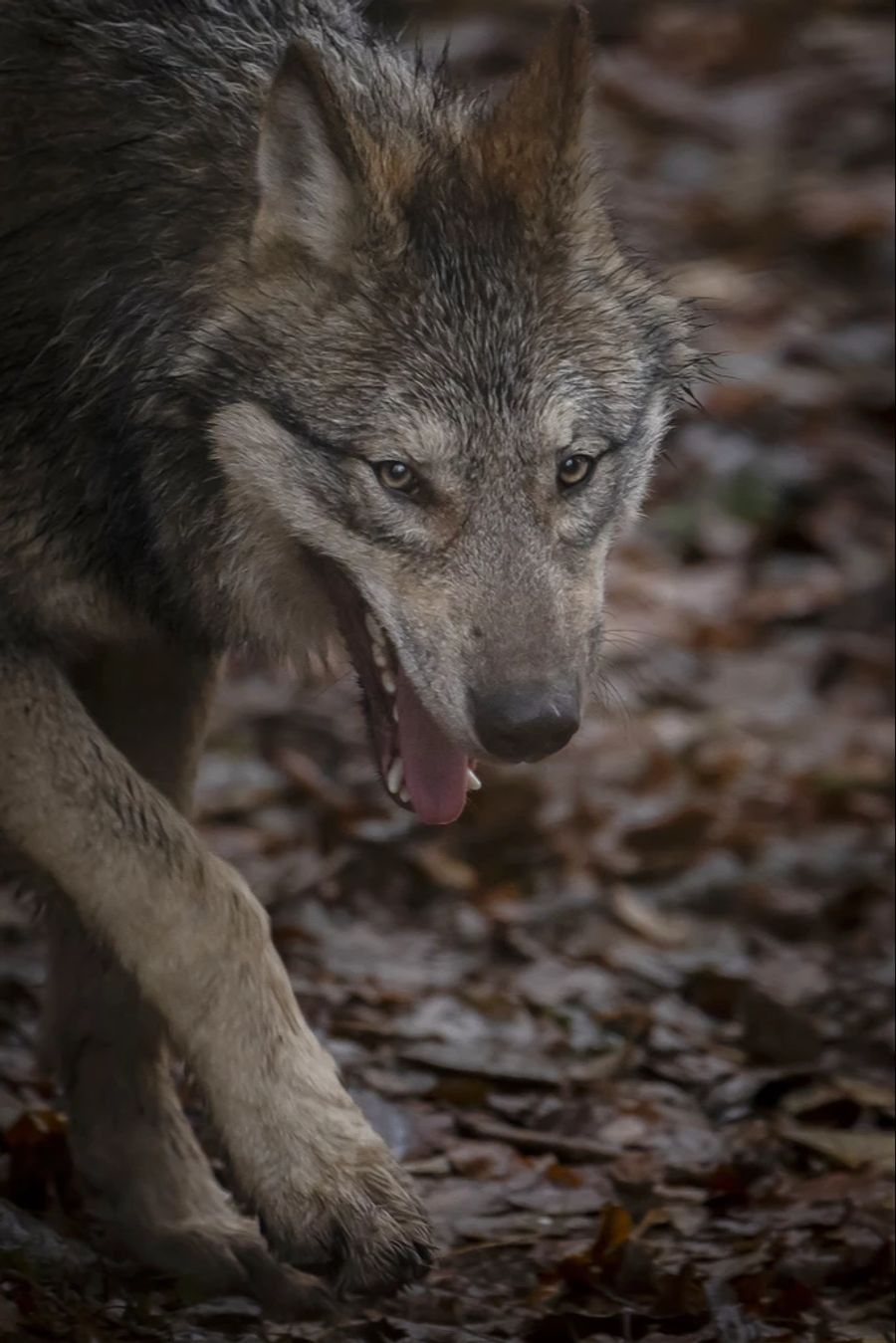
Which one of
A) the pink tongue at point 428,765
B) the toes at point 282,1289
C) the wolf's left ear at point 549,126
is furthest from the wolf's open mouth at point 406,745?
the toes at point 282,1289

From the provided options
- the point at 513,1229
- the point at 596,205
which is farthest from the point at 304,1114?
the point at 596,205

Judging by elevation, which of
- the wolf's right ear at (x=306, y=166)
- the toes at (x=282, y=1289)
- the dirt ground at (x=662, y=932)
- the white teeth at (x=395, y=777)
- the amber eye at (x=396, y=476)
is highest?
the wolf's right ear at (x=306, y=166)

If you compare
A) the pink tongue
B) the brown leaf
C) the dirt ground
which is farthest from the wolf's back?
the brown leaf

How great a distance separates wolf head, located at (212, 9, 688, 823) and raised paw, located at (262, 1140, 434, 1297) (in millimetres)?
747

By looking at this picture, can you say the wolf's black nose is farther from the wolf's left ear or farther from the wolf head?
the wolf's left ear

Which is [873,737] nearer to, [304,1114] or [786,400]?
[786,400]

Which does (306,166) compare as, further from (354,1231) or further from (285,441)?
(354,1231)

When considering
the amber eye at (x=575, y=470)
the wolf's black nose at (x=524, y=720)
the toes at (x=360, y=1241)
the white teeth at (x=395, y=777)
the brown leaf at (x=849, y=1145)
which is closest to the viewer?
the wolf's black nose at (x=524, y=720)

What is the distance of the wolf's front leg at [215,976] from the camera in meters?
4.15

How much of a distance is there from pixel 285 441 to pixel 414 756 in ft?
2.23

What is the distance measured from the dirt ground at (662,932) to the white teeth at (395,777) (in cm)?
74

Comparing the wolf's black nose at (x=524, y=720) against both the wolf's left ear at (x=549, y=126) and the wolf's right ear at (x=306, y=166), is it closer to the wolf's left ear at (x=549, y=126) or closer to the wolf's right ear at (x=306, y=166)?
the wolf's right ear at (x=306, y=166)

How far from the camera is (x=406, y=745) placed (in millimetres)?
4375

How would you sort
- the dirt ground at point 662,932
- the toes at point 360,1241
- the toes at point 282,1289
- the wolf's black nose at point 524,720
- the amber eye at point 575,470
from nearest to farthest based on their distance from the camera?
the wolf's black nose at point 524,720 → the toes at point 360,1241 → the amber eye at point 575,470 → the toes at point 282,1289 → the dirt ground at point 662,932
